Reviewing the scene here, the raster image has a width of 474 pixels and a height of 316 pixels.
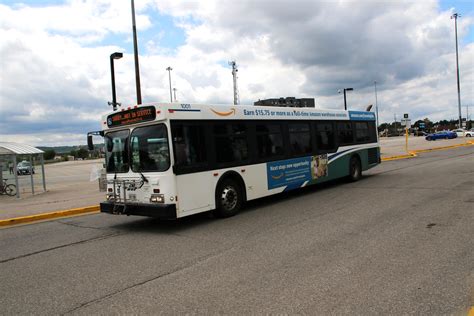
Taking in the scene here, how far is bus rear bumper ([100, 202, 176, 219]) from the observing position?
805 centimetres

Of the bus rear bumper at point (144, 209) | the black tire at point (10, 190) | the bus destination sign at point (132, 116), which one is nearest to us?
the bus rear bumper at point (144, 209)

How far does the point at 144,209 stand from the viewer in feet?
27.4

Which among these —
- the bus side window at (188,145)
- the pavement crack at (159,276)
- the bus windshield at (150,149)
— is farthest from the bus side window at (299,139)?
the pavement crack at (159,276)

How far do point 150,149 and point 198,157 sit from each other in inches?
40.7

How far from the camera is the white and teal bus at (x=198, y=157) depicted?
8.31 meters

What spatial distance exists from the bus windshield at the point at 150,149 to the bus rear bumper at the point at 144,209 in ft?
2.45

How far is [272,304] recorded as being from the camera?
416cm

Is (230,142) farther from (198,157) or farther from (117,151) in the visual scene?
(117,151)

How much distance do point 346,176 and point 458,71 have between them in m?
62.9

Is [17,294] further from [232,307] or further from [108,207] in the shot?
[108,207]

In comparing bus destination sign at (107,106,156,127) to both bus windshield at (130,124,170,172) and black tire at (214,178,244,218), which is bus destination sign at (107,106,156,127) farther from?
black tire at (214,178,244,218)

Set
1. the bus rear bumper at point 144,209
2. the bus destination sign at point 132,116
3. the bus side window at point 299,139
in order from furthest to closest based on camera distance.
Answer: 1. the bus side window at point 299,139
2. the bus destination sign at point 132,116
3. the bus rear bumper at point 144,209

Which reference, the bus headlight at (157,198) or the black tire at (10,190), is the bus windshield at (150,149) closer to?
the bus headlight at (157,198)

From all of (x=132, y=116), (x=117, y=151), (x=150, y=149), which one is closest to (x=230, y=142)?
(x=150, y=149)
